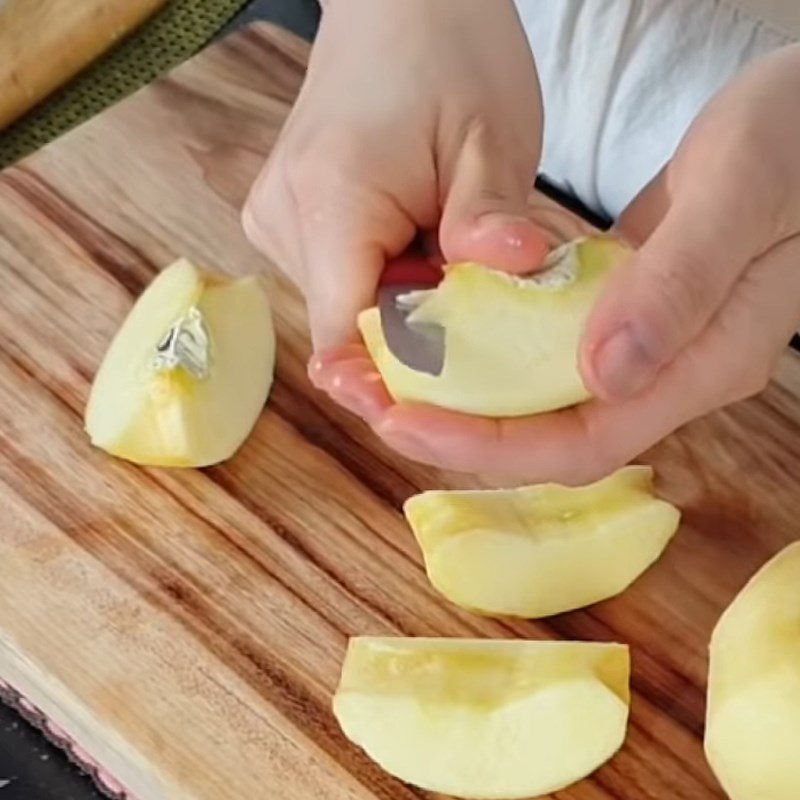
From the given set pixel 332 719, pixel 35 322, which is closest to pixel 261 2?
pixel 35 322

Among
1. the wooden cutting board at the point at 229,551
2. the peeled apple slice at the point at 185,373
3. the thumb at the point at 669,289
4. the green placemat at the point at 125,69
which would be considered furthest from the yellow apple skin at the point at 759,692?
the green placemat at the point at 125,69

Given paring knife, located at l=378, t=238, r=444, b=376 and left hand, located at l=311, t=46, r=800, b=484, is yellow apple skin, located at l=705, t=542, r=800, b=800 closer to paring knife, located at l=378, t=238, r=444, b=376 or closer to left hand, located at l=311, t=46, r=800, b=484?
left hand, located at l=311, t=46, r=800, b=484

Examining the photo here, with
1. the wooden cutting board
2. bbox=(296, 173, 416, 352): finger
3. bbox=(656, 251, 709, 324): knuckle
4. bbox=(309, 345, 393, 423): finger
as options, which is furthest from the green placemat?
bbox=(656, 251, 709, 324): knuckle

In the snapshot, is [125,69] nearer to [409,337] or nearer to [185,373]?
[185,373]

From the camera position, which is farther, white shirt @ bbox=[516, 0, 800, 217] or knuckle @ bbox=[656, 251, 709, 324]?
white shirt @ bbox=[516, 0, 800, 217]

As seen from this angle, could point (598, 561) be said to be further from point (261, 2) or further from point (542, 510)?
point (261, 2)

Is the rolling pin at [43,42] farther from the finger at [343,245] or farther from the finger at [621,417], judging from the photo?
the finger at [621,417]

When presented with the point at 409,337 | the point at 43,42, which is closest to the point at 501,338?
the point at 409,337
